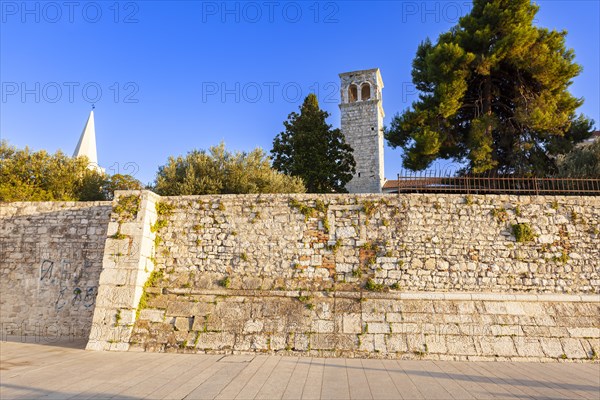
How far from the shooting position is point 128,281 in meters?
8.17

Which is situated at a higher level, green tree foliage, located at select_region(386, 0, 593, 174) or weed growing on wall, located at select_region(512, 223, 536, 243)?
green tree foliage, located at select_region(386, 0, 593, 174)

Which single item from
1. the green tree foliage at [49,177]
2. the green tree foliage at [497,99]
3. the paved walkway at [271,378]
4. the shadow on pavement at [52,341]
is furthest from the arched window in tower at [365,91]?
the shadow on pavement at [52,341]

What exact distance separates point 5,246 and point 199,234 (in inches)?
224

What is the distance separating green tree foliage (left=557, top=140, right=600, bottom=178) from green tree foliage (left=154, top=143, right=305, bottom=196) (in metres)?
9.96

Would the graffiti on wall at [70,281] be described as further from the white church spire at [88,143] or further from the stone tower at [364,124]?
the stone tower at [364,124]

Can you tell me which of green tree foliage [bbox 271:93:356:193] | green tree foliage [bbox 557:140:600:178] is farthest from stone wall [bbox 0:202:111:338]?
green tree foliage [bbox 557:140:600:178]

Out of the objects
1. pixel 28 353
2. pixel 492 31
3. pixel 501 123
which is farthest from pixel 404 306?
pixel 492 31

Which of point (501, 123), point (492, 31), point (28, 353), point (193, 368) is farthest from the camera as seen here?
point (501, 123)

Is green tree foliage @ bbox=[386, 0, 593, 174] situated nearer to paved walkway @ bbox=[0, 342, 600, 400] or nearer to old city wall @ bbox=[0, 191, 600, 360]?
old city wall @ bbox=[0, 191, 600, 360]

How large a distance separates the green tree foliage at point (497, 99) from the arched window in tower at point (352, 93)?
15965mm

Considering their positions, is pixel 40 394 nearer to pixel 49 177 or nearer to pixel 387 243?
pixel 387 243

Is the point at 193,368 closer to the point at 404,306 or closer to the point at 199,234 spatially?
the point at 199,234

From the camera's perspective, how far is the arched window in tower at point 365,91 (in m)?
30.4

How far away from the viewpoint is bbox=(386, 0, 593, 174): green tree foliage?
12.7 metres
